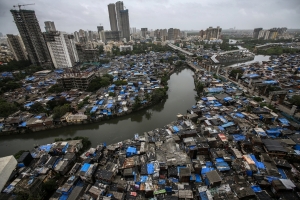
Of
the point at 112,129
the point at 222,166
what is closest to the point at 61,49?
the point at 112,129

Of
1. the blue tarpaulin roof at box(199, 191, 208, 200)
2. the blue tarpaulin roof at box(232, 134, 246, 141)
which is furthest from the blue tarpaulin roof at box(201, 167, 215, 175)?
the blue tarpaulin roof at box(232, 134, 246, 141)

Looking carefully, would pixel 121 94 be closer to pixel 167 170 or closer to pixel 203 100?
pixel 203 100

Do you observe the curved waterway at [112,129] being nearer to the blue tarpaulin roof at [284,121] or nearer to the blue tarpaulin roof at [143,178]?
the blue tarpaulin roof at [143,178]

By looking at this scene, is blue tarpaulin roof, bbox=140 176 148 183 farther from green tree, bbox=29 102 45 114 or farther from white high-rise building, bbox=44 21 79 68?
white high-rise building, bbox=44 21 79 68

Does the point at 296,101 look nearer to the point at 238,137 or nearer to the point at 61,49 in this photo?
the point at 238,137

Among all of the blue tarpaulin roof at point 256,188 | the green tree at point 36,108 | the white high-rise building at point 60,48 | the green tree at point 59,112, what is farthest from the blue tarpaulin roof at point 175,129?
the white high-rise building at point 60,48

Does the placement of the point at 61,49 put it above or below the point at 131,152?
above

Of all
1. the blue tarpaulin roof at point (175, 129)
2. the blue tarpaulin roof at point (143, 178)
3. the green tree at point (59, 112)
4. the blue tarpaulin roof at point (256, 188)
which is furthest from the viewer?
the green tree at point (59, 112)

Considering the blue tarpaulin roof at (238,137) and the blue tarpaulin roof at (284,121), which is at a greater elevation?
the blue tarpaulin roof at (284,121)
